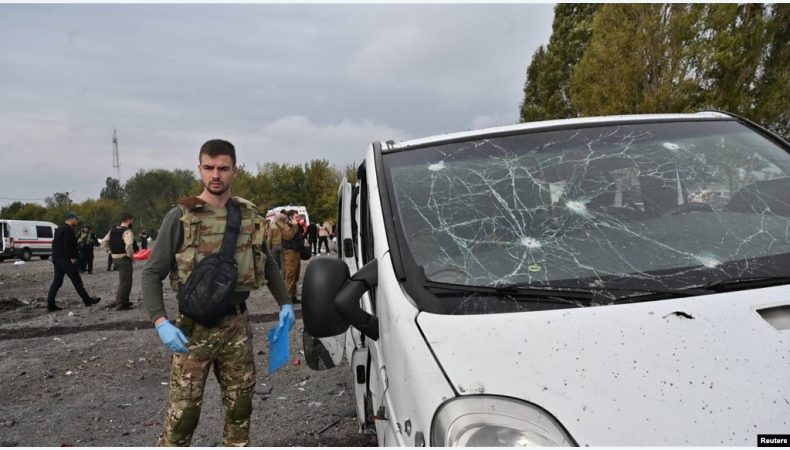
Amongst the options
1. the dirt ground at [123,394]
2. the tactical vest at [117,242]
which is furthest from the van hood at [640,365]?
the tactical vest at [117,242]

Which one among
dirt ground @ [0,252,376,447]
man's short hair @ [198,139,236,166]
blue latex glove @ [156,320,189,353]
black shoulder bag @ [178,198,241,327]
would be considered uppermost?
man's short hair @ [198,139,236,166]

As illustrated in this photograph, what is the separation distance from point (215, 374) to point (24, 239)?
31.8m

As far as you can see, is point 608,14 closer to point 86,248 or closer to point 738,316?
point 738,316

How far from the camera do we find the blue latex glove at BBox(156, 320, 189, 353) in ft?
8.04

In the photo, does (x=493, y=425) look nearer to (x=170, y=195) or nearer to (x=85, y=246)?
(x=85, y=246)

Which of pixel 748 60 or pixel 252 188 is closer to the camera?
pixel 748 60

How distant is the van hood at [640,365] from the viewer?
1315 millimetres

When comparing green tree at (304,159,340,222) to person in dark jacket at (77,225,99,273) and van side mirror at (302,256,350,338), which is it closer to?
person in dark jacket at (77,225,99,273)

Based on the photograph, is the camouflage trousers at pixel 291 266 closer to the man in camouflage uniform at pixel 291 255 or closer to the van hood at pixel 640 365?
the man in camouflage uniform at pixel 291 255

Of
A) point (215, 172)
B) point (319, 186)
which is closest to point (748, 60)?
point (215, 172)

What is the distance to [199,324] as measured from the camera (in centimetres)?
259

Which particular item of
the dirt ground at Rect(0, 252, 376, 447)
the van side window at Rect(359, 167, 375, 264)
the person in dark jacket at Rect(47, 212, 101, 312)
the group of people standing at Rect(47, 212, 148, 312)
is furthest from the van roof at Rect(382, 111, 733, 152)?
the person in dark jacket at Rect(47, 212, 101, 312)

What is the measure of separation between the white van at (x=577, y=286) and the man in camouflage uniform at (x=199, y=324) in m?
0.66

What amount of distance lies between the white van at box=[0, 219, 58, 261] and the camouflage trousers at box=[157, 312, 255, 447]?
2959 centimetres
